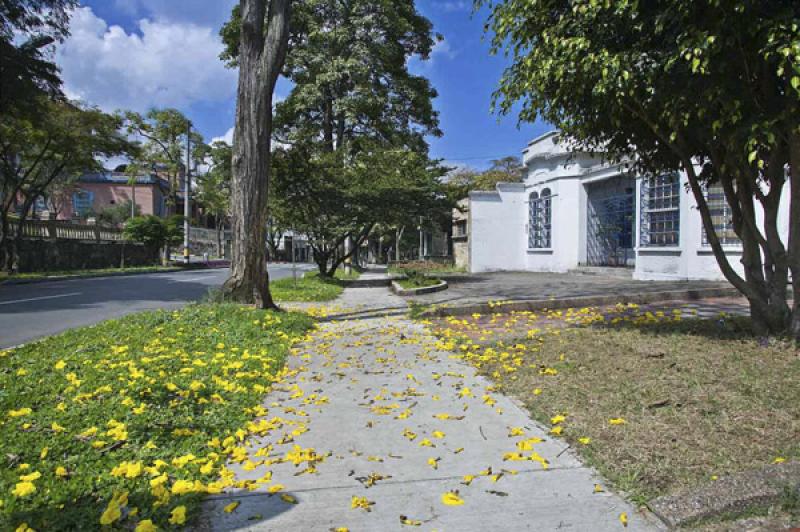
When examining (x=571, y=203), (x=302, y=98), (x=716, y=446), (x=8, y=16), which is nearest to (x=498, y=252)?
(x=571, y=203)

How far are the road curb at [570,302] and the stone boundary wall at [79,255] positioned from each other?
74.0ft

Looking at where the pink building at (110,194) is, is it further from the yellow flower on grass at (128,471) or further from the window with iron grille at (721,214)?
the yellow flower on grass at (128,471)

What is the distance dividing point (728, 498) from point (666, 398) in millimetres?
1676

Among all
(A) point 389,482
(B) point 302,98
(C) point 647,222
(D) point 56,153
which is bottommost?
(A) point 389,482

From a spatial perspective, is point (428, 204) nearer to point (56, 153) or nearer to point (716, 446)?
point (716, 446)

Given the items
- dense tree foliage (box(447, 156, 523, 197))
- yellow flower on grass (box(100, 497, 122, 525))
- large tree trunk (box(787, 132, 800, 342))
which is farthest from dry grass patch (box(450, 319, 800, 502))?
dense tree foliage (box(447, 156, 523, 197))

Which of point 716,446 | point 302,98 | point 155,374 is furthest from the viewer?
point 302,98

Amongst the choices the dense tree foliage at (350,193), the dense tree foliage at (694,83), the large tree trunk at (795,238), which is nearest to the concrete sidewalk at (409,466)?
the dense tree foliage at (694,83)

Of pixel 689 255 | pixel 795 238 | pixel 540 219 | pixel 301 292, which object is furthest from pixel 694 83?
pixel 540 219

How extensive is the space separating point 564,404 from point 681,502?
1669mm

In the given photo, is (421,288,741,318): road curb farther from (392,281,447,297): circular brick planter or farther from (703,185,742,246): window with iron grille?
(392,281,447,297): circular brick planter

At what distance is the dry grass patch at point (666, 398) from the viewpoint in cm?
307

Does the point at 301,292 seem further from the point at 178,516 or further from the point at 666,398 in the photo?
the point at 178,516

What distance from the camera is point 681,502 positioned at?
254cm
